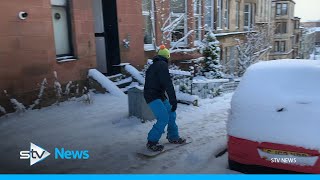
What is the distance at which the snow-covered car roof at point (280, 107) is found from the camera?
13.6 ft

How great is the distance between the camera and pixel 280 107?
4344mm

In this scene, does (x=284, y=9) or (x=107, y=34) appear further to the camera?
(x=284, y=9)

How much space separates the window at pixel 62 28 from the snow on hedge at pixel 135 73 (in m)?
2.09

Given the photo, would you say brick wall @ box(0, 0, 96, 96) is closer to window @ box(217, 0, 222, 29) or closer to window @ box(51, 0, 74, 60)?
window @ box(51, 0, 74, 60)

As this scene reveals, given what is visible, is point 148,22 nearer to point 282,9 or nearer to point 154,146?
point 154,146

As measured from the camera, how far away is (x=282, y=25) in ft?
153

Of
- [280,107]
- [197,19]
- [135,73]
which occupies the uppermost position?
[197,19]

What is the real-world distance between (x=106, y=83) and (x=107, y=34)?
2414 mm

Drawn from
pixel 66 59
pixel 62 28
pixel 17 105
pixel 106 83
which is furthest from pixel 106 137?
pixel 62 28

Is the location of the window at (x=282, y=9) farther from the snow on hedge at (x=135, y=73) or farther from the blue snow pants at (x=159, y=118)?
the blue snow pants at (x=159, y=118)

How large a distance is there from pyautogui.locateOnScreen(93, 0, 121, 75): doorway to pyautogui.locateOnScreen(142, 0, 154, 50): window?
4.80 feet

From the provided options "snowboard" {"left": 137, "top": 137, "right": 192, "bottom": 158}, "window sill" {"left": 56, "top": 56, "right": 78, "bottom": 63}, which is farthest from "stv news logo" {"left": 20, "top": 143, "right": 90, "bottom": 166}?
"window sill" {"left": 56, "top": 56, "right": 78, "bottom": 63}

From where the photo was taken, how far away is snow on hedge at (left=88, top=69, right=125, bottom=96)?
9.49m

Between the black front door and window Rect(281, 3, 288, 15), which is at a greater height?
window Rect(281, 3, 288, 15)
